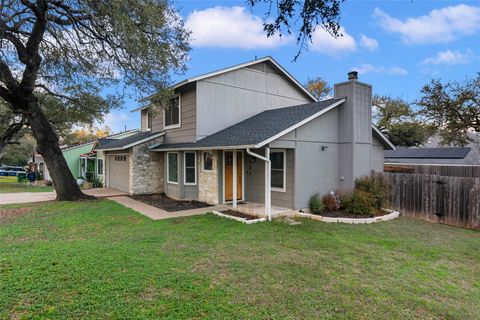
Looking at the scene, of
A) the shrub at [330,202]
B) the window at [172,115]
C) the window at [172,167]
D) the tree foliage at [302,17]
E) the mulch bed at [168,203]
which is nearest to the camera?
the tree foliage at [302,17]

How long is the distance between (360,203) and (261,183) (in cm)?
351

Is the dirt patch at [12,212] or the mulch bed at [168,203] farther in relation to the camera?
the mulch bed at [168,203]

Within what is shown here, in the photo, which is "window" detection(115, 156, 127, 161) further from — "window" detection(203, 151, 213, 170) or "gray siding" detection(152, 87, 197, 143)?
"window" detection(203, 151, 213, 170)

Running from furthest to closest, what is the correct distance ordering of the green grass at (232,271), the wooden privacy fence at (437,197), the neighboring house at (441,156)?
1. the neighboring house at (441,156)
2. the wooden privacy fence at (437,197)
3. the green grass at (232,271)

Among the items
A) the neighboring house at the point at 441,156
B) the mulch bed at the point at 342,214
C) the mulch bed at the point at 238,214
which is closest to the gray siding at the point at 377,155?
the mulch bed at the point at 342,214

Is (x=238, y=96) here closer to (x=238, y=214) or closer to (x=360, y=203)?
(x=238, y=214)

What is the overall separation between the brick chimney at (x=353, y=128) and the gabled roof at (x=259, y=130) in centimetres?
44

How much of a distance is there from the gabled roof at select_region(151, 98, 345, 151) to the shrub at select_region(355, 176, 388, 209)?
9.57 feet

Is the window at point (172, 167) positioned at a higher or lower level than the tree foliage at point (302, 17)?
lower

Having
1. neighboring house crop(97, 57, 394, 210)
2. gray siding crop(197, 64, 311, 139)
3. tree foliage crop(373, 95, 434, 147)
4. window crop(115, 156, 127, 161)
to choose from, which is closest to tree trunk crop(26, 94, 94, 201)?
neighboring house crop(97, 57, 394, 210)

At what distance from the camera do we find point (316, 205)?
945 centimetres

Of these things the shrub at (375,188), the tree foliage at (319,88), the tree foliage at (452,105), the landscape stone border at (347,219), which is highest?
the tree foliage at (319,88)

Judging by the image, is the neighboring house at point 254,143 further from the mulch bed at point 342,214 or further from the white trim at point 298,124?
the mulch bed at point 342,214

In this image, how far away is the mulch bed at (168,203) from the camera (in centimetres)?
1043
